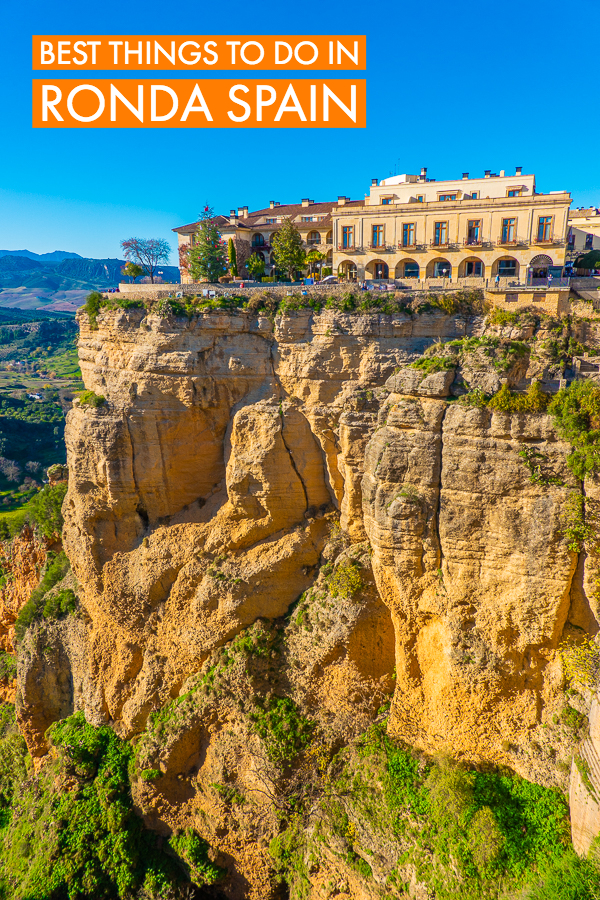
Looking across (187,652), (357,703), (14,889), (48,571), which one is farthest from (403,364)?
(14,889)

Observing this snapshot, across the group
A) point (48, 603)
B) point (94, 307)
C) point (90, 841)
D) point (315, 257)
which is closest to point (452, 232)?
point (315, 257)

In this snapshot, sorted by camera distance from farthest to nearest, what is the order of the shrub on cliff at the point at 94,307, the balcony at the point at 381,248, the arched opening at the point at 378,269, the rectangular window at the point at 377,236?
the arched opening at the point at 378,269 → the rectangular window at the point at 377,236 → the balcony at the point at 381,248 → the shrub on cliff at the point at 94,307

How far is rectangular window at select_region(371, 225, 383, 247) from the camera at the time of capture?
2652 centimetres

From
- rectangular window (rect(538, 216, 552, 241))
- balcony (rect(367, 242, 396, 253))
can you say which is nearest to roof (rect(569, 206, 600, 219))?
rectangular window (rect(538, 216, 552, 241))

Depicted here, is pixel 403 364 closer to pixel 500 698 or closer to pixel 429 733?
pixel 500 698

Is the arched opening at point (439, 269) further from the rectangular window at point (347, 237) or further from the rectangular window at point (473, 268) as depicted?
the rectangular window at point (347, 237)

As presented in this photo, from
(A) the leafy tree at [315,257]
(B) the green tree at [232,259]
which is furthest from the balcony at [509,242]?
(B) the green tree at [232,259]

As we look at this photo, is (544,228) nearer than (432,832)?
No

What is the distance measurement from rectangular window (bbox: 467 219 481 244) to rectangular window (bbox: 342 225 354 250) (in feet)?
19.3

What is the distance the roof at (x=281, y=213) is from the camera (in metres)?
32.0

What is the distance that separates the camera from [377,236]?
2666 centimetres

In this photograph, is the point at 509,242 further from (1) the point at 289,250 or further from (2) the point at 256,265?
(2) the point at 256,265

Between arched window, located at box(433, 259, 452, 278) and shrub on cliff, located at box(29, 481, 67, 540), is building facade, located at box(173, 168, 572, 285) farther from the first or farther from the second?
shrub on cliff, located at box(29, 481, 67, 540)

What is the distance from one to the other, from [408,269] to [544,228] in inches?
254
